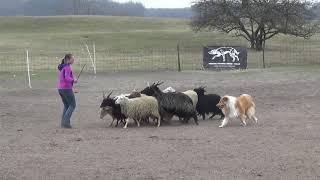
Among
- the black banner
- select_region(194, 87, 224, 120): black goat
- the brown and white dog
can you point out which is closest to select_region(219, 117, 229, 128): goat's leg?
the brown and white dog

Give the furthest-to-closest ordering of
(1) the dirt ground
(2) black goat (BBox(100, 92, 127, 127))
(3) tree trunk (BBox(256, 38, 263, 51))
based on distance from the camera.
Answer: (3) tree trunk (BBox(256, 38, 263, 51)) < (2) black goat (BBox(100, 92, 127, 127)) < (1) the dirt ground

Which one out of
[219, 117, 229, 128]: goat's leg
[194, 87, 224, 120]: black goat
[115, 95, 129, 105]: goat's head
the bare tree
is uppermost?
the bare tree

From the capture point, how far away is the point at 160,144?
11.0 metres

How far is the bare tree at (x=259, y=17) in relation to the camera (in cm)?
4434

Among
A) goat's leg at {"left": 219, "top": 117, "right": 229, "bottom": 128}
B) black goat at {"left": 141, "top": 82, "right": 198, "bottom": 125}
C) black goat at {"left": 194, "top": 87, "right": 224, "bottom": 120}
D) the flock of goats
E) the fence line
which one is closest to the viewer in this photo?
goat's leg at {"left": 219, "top": 117, "right": 229, "bottom": 128}

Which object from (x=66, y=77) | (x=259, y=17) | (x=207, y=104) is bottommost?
(x=207, y=104)

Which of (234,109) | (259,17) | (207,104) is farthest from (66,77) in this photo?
(259,17)

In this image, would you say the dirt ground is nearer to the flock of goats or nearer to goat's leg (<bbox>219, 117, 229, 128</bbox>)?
goat's leg (<bbox>219, 117, 229, 128</bbox>)

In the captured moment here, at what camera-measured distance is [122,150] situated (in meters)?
10.4

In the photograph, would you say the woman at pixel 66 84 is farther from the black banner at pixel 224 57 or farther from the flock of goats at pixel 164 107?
the black banner at pixel 224 57

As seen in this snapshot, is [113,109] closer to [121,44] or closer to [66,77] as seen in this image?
[66,77]

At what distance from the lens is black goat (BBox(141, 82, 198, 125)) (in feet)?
45.0

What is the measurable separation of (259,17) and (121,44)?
12640 millimetres

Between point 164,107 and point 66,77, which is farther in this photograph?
point 164,107
